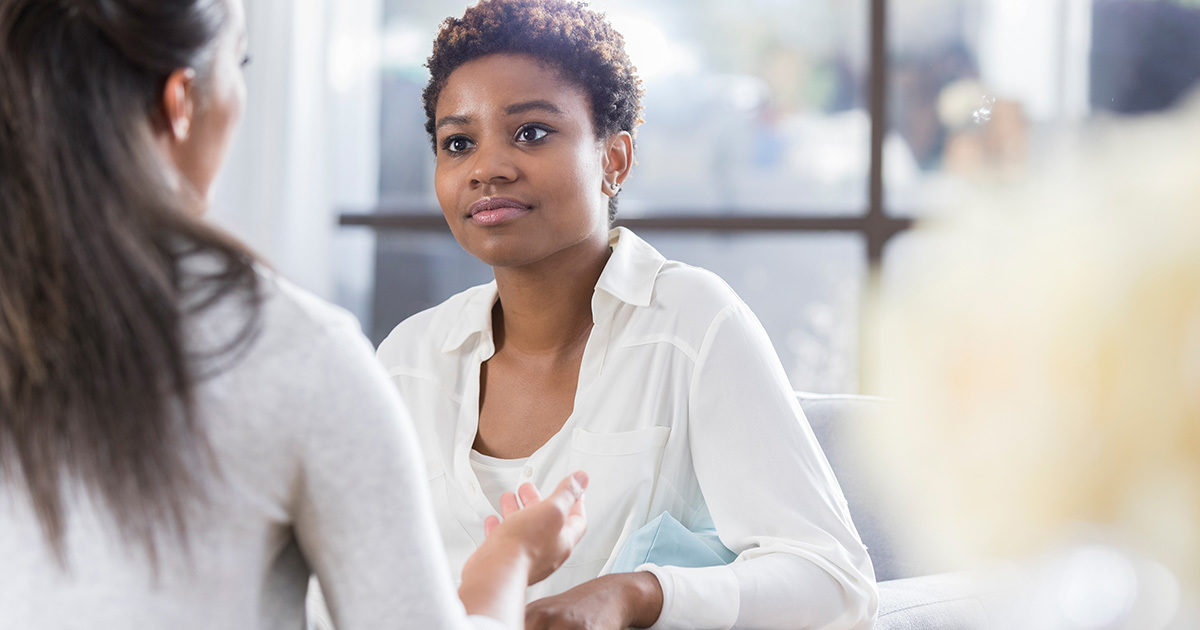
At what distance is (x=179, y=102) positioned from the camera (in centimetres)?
67

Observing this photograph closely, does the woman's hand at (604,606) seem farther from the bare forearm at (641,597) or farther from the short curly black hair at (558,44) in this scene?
the short curly black hair at (558,44)

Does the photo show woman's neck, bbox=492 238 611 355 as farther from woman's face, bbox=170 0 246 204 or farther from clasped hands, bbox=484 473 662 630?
woman's face, bbox=170 0 246 204

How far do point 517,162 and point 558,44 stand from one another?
169mm

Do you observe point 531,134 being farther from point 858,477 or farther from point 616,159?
point 858,477

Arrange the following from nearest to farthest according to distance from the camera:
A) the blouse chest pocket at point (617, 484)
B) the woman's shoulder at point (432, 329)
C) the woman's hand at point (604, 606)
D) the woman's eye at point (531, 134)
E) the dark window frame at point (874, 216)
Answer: the woman's hand at point (604, 606) → the blouse chest pocket at point (617, 484) → the woman's eye at point (531, 134) → the woman's shoulder at point (432, 329) → the dark window frame at point (874, 216)

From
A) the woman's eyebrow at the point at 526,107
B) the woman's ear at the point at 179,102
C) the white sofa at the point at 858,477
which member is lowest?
the white sofa at the point at 858,477

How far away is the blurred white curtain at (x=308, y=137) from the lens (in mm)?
3383

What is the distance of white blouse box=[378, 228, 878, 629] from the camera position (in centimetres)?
111

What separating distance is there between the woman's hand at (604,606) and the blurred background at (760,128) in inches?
75.2

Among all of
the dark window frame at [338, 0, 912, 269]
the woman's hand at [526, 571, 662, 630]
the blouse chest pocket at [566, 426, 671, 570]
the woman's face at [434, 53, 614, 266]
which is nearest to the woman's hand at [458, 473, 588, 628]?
the woman's hand at [526, 571, 662, 630]

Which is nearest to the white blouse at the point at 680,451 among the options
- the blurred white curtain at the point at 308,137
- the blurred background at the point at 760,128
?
the blurred background at the point at 760,128

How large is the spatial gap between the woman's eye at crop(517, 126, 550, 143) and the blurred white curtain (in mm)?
2108

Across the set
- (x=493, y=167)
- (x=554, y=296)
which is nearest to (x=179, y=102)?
(x=493, y=167)

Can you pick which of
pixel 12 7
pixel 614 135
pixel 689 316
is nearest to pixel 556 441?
pixel 689 316
